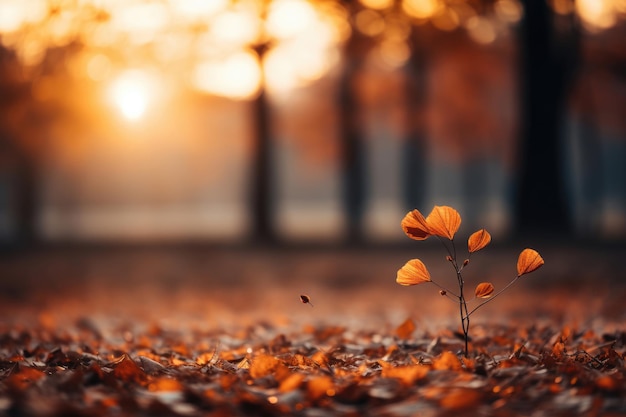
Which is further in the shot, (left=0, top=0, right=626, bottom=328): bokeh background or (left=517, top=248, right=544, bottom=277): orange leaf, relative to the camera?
(left=0, top=0, right=626, bottom=328): bokeh background

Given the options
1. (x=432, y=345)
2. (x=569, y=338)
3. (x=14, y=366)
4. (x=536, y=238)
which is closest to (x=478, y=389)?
(x=432, y=345)

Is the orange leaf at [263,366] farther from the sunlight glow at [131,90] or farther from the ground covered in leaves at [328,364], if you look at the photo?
the sunlight glow at [131,90]

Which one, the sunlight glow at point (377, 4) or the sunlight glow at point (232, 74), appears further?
the sunlight glow at point (232, 74)

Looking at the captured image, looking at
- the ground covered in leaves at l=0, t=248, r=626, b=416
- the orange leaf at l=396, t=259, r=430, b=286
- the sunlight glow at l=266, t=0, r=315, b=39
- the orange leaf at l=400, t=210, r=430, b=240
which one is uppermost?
the sunlight glow at l=266, t=0, r=315, b=39

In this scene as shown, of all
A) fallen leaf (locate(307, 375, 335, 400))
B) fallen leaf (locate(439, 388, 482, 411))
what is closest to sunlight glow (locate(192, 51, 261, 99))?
fallen leaf (locate(307, 375, 335, 400))

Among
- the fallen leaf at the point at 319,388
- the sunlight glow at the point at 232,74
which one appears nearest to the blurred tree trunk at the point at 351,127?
the sunlight glow at the point at 232,74

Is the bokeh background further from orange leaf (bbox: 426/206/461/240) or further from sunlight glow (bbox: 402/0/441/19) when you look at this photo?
orange leaf (bbox: 426/206/461/240)

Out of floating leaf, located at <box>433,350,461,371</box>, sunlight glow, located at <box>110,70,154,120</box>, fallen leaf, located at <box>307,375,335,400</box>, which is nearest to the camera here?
fallen leaf, located at <box>307,375,335,400</box>

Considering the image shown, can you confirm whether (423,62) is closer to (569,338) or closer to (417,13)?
(417,13)
